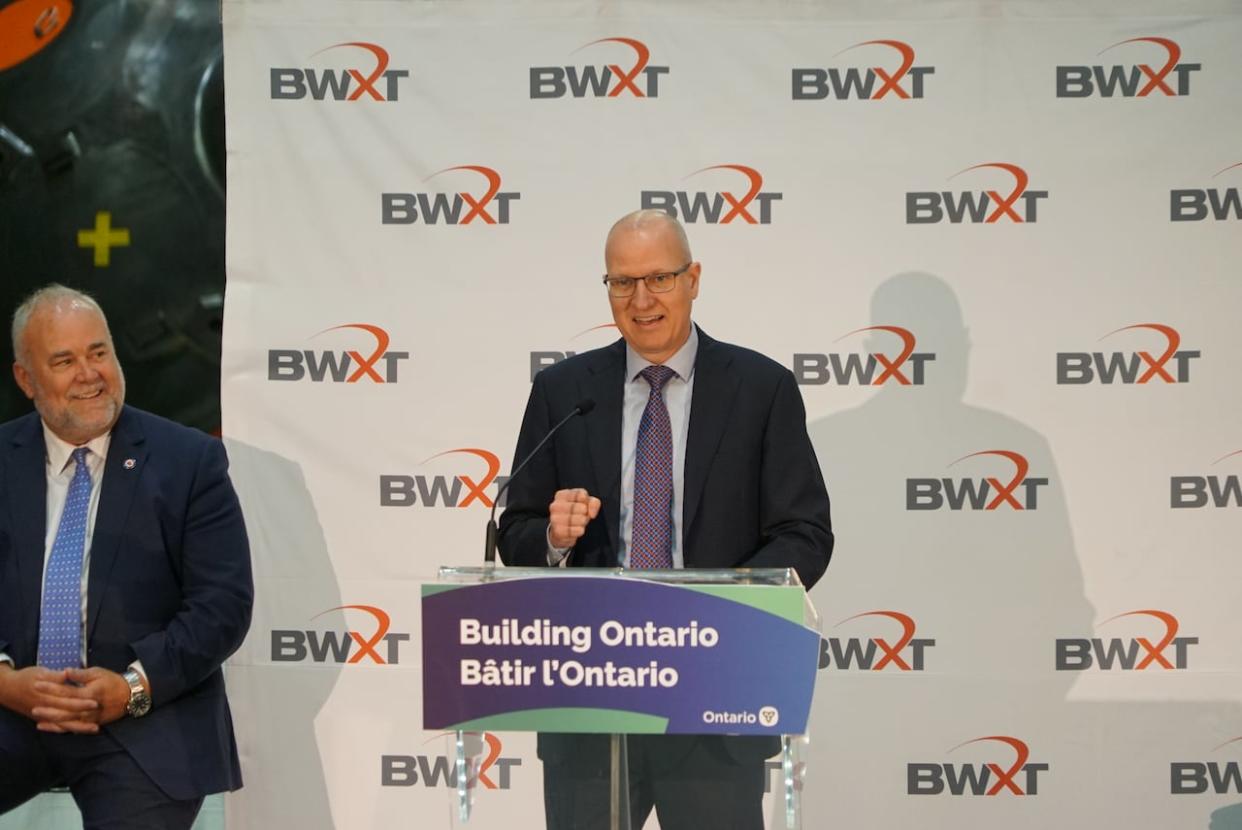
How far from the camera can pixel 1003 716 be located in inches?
183

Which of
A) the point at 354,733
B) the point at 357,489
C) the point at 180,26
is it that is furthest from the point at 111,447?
the point at 180,26

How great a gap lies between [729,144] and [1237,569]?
7.38 ft

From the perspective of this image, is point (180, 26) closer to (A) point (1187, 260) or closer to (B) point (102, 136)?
(B) point (102, 136)

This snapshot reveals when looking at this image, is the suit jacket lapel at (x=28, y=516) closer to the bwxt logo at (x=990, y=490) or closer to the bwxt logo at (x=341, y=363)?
the bwxt logo at (x=341, y=363)

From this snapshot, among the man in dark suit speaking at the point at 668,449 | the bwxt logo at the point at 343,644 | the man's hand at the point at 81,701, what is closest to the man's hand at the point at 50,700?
the man's hand at the point at 81,701

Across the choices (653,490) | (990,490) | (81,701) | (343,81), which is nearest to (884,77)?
(990,490)

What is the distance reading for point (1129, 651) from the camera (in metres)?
4.63

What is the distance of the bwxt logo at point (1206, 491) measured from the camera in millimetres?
4605

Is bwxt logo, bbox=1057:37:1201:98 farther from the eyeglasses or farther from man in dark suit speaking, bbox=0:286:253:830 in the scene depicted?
man in dark suit speaking, bbox=0:286:253:830

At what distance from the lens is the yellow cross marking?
17.0 feet

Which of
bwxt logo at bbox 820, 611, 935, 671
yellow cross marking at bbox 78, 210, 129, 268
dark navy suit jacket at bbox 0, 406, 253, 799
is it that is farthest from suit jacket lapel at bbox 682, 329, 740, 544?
yellow cross marking at bbox 78, 210, 129, 268

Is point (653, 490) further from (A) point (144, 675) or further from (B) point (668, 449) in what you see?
(A) point (144, 675)

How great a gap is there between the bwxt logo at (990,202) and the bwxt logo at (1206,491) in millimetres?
1027

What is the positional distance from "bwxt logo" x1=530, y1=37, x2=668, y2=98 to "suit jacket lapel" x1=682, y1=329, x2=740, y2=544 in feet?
5.88
